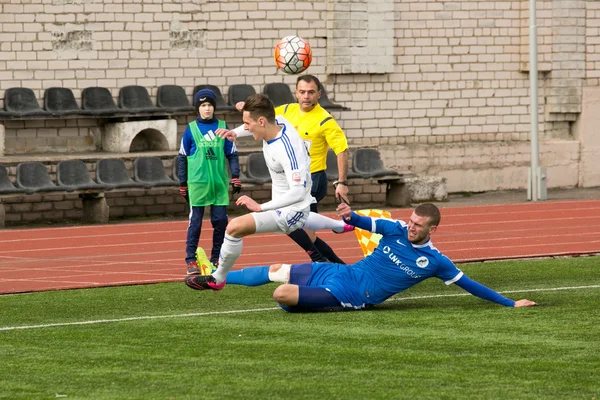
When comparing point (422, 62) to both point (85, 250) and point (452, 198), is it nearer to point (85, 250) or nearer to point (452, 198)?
point (452, 198)

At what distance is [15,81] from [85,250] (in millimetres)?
5485

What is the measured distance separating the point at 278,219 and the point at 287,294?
29.5 inches

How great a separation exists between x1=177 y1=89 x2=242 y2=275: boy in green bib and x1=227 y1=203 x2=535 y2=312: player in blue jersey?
319 centimetres

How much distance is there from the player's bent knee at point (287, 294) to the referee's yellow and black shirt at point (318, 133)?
8.65ft

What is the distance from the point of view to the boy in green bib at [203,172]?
12750 mm

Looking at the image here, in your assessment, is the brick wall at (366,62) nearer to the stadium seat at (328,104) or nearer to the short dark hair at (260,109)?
the stadium seat at (328,104)

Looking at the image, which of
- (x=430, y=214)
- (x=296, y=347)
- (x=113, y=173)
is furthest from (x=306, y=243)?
(x=113, y=173)

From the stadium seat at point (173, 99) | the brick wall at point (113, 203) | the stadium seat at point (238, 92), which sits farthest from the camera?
the stadium seat at point (238, 92)

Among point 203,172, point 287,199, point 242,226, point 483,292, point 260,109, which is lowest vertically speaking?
point 483,292

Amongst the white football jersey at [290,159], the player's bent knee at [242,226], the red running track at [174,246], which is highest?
the white football jersey at [290,159]

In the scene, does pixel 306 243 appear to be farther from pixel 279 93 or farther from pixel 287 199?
pixel 279 93

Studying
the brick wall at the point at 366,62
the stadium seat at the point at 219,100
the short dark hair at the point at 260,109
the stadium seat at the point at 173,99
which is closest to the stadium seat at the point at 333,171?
the brick wall at the point at 366,62

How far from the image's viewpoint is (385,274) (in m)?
9.65

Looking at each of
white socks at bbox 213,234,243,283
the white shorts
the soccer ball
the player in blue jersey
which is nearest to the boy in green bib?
the soccer ball
